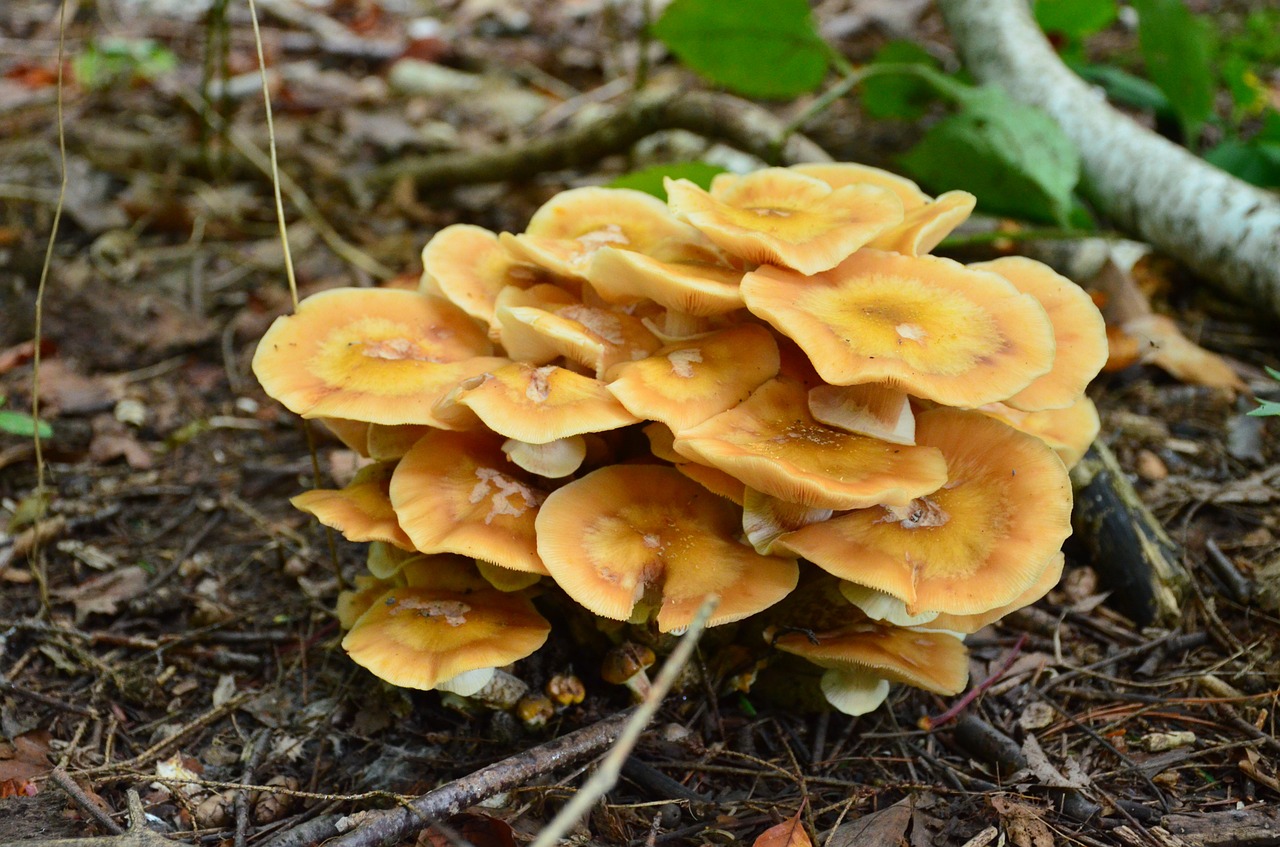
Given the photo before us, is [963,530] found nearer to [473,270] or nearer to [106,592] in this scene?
[473,270]

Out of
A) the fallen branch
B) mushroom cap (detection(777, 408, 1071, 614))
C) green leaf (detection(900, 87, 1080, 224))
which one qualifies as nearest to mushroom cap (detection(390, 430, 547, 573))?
mushroom cap (detection(777, 408, 1071, 614))

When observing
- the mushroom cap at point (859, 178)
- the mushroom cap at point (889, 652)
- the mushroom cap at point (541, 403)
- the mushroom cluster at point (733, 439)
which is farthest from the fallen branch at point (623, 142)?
the mushroom cap at point (889, 652)

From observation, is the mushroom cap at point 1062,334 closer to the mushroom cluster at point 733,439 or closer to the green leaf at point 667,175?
the mushroom cluster at point 733,439

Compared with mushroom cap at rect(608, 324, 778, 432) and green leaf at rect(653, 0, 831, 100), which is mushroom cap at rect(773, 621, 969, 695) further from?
green leaf at rect(653, 0, 831, 100)

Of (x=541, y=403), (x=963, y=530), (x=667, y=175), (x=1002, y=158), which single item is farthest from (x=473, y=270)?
(x=1002, y=158)

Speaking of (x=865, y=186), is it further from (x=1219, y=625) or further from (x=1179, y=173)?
(x=1179, y=173)
